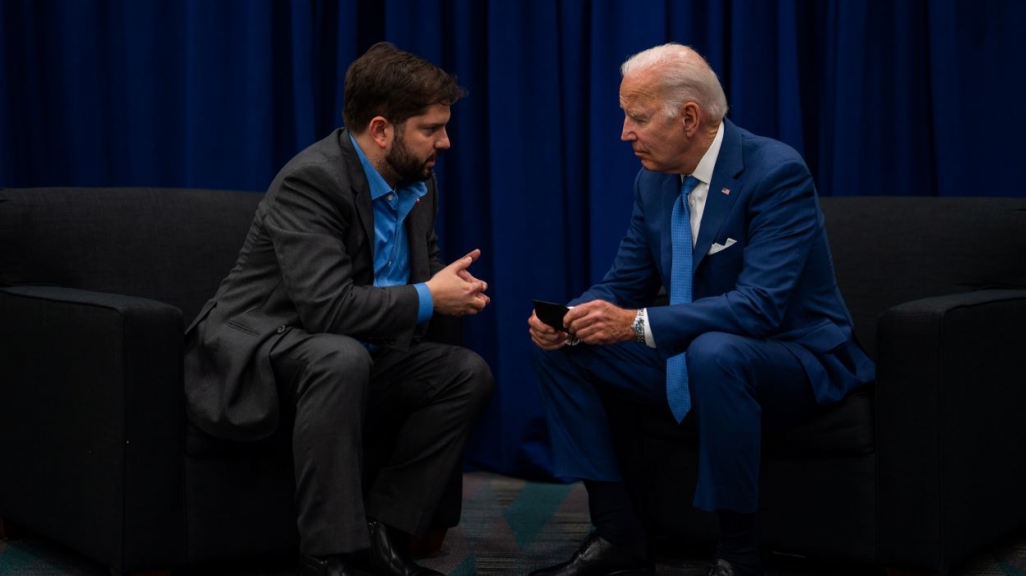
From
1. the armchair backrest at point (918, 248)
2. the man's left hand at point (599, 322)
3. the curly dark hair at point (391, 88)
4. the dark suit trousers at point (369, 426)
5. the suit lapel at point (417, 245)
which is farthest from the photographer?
the armchair backrest at point (918, 248)

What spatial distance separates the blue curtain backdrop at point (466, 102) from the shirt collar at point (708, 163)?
888 millimetres

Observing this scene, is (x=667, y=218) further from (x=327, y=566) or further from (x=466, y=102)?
(x=466, y=102)

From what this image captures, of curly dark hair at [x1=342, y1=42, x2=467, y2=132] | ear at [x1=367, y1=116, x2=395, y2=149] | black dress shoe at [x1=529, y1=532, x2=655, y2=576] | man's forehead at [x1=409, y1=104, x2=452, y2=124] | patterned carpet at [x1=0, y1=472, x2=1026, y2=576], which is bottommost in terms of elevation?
patterned carpet at [x1=0, y1=472, x2=1026, y2=576]

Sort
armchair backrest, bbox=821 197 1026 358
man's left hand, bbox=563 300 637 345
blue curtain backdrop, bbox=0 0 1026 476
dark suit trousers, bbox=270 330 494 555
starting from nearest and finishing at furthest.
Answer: dark suit trousers, bbox=270 330 494 555 < man's left hand, bbox=563 300 637 345 < armchair backrest, bbox=821 197 1026 358 < blue curtain backdrop, bbox=0 0 1026 476

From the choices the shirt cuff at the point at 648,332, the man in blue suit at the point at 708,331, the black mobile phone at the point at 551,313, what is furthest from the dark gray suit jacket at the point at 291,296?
the shirt cuff at the point at 648,332

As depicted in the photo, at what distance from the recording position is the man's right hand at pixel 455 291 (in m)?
2.32

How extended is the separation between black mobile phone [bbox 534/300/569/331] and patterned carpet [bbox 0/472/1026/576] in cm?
55

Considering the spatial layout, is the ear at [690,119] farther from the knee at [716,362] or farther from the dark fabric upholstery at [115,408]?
the dark fabric upholstery at [115,408]

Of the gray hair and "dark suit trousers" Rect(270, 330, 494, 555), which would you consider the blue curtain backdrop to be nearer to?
the gray hair

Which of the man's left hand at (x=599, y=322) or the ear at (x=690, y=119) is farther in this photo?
the ear at (x=690, y=119)

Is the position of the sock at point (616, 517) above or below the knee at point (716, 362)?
below

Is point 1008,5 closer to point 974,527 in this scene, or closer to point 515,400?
point 974,527

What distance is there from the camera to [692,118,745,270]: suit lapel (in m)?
2.37

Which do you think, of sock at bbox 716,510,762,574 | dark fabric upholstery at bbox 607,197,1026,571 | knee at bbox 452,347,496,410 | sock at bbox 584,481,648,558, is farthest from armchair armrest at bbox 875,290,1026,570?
knee at bbox 452,347,496,410
